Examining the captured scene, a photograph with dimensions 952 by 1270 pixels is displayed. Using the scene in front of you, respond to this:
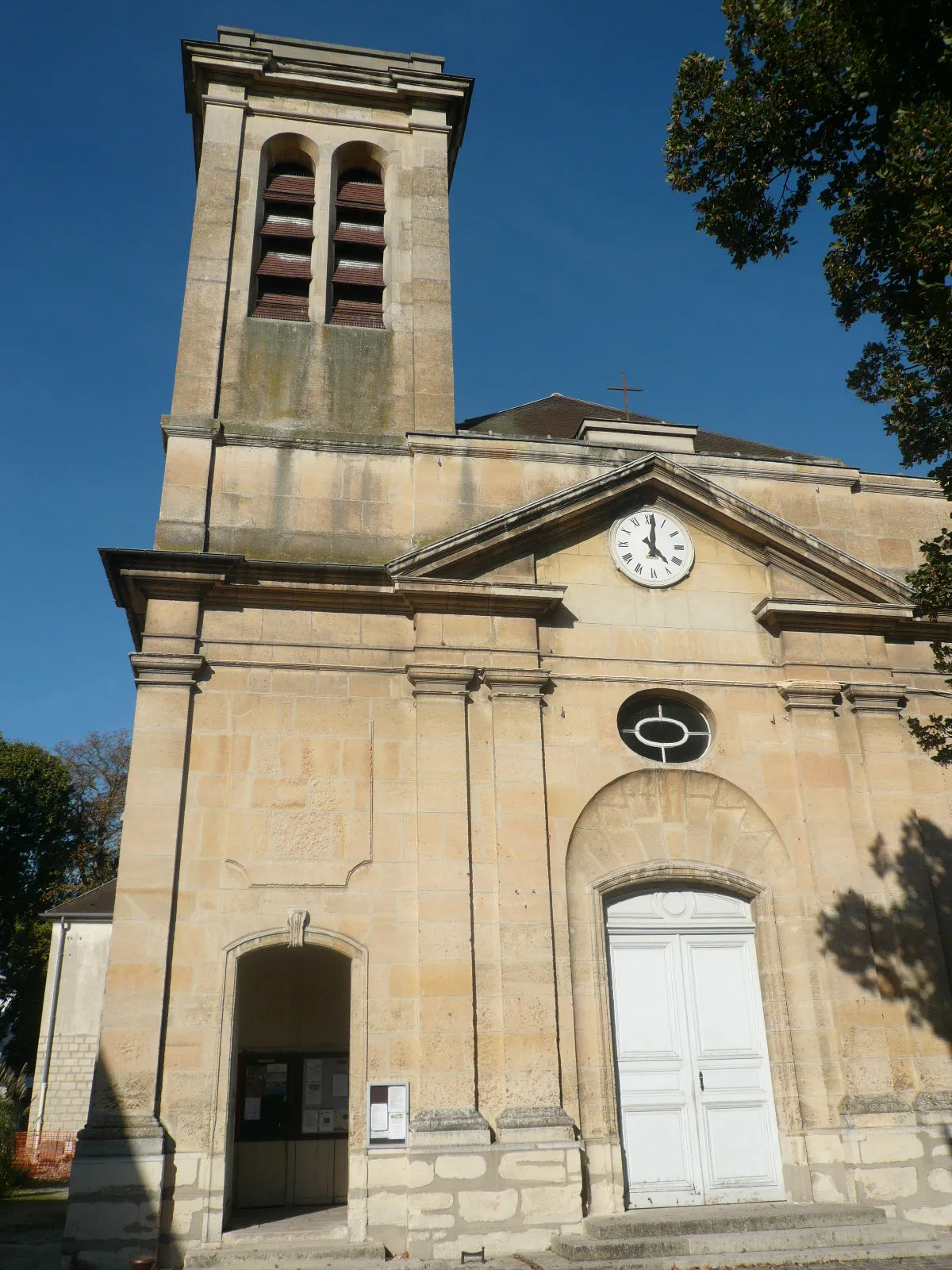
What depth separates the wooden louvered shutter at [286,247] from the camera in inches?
531

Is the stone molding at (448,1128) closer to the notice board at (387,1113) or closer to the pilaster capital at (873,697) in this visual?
the notice board at (387,1113)

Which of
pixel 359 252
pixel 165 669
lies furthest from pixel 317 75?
pixel 165 669

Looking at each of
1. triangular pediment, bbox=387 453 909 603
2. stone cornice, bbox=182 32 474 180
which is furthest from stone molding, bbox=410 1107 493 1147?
stone cornice, bbox=182 32 474 180

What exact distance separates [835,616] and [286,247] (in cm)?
843

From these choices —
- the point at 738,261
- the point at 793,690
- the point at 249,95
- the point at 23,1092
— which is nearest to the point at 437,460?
the point at 738,261

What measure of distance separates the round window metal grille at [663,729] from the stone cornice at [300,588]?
143cm

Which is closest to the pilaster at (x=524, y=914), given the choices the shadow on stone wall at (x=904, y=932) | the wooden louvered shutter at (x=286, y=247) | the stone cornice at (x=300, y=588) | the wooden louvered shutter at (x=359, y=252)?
the stone cornice at (x=300, y=588)

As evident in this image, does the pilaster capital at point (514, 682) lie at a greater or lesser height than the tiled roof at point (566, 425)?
lesser

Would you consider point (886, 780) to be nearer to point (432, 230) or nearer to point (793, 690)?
point (793, 690)

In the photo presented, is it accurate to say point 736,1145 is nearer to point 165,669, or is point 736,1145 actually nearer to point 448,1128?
point 448,1128

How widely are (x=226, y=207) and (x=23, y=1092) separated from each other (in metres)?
18.1

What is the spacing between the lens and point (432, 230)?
46.2 ft

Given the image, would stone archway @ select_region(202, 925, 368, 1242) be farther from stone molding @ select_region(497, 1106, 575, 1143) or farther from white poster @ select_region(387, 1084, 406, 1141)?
stone molding @ select_region(497, 1106, 575, 1143)

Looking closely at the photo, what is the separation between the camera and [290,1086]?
11328 mm
